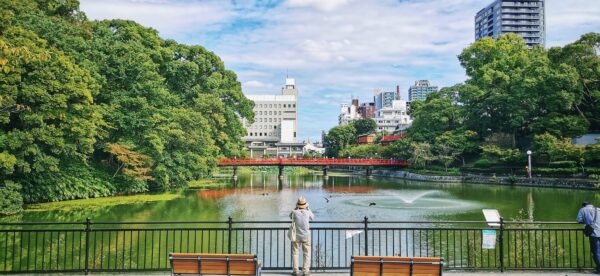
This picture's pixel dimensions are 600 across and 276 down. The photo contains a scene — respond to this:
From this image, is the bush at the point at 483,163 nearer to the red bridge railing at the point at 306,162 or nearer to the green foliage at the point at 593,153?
the red bridge railing at the point at 306,162

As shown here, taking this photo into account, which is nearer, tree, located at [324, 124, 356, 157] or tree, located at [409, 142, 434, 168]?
tree, located at [409, 142, 434, 168]

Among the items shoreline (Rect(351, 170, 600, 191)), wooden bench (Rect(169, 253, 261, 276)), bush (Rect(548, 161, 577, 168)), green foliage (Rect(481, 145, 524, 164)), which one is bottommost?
shoreline (Rect(351, 170, 600, 191))

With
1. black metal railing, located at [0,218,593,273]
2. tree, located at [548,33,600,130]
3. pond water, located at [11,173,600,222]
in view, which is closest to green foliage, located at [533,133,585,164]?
tree, located at [548,33,600,130]

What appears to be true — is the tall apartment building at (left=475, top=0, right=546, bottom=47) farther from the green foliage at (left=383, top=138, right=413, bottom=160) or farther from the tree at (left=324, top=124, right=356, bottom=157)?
the green foliage at (left=383, top=138, right=413, bottom=160)

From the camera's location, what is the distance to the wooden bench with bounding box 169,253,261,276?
8492 mm

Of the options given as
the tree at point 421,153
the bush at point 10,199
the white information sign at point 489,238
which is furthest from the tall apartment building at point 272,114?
the white information sign at point 489,238

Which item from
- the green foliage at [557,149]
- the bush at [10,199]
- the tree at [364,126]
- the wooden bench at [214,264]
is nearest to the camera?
the wooden bench at [214,264]

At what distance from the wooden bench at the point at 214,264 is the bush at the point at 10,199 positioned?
20652 mm

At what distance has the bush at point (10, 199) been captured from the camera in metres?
24.9

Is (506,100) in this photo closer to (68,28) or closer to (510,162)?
(510,162)

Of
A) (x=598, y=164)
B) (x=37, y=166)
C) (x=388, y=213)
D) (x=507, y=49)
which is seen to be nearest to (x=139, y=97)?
(x=37, y=166)

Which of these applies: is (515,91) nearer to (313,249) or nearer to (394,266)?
(313,249)

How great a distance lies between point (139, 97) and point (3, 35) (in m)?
12.0

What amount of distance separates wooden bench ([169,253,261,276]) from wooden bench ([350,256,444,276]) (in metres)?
1.78
